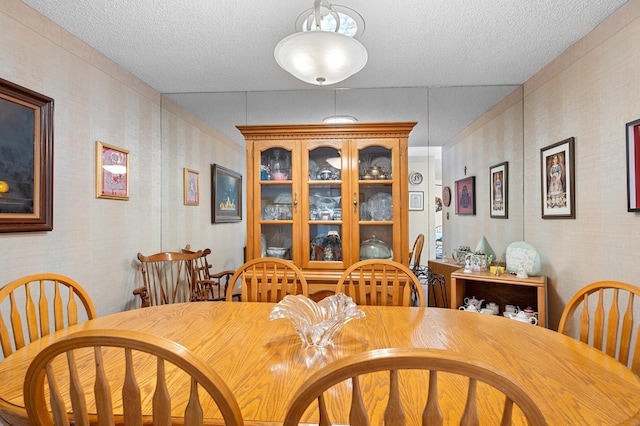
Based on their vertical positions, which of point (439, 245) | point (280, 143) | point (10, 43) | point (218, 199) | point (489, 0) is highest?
point (489, 0)

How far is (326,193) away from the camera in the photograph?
265cm

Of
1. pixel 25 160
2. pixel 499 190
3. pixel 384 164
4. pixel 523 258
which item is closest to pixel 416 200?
pixel 384 164

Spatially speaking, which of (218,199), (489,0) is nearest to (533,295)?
(489,0)

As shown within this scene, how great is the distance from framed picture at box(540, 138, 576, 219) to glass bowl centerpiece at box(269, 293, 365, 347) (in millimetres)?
1808

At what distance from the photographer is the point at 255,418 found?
756 millimetres

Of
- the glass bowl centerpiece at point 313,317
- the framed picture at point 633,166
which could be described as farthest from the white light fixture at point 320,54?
the framed picture at point 633,166

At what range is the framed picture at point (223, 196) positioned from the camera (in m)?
3.13

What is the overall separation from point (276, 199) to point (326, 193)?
409mm

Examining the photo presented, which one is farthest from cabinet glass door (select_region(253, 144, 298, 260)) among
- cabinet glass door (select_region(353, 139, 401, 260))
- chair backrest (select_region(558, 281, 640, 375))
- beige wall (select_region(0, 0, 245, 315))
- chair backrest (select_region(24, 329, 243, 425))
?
chair backrest (select_region(24, 329, 243, 425))

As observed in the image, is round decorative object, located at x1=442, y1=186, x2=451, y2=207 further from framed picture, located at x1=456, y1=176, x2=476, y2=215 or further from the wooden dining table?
the wooden dining table

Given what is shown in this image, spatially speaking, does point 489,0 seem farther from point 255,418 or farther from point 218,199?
point 218,199

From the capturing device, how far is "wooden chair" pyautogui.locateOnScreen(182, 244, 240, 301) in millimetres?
2779

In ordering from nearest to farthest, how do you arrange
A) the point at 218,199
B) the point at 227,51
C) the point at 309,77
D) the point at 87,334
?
the point at 87,334, the point at 309,77, the point at 227,51, the point at 218,199

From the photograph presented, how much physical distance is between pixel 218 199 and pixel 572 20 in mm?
2919
